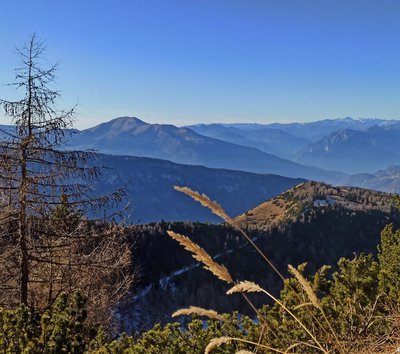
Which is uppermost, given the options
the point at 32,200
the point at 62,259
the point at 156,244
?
the point at 32,200

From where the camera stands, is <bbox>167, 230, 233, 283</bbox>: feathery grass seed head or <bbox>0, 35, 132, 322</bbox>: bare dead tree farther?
<bbox>0, 35, 132, 322</bbox>: bare dead tree

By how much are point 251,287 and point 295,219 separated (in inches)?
6570

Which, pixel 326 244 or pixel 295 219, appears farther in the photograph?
pixel 295 219

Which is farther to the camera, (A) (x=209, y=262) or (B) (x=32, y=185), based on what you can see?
(B) (x=32, y=185)

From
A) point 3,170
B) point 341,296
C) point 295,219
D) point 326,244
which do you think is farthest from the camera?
point 295,219

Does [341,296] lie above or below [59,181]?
below

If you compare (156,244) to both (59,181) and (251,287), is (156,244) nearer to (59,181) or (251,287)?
(59,181)

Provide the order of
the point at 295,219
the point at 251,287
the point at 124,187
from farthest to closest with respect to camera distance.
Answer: the point at 295,219 < the point at 124,187 < the point at 251,287

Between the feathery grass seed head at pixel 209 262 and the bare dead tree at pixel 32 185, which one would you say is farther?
the bare dead tree at pixel 32 185

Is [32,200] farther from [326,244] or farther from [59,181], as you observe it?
[326,244]

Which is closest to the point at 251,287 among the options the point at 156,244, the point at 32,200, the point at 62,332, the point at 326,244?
the point at 62,332

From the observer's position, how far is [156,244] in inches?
4793

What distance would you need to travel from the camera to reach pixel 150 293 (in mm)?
111500

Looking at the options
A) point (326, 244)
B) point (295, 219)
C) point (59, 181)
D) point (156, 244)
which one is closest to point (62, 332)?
point (59, 181)
